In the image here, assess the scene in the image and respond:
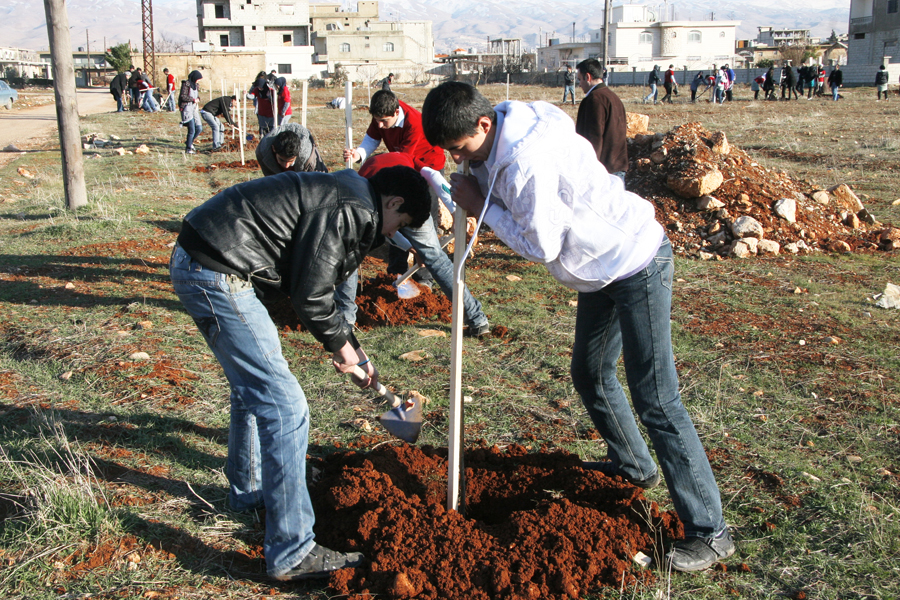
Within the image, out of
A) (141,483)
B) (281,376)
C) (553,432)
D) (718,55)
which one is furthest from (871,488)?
(718,55)

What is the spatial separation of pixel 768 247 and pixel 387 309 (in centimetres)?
450

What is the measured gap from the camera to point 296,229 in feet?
7.50

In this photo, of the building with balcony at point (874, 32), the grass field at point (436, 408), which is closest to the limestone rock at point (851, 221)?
the grass field at point (436, 408)

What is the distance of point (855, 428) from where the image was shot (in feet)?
11.9

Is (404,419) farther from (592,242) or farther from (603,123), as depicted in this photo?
(603,123)

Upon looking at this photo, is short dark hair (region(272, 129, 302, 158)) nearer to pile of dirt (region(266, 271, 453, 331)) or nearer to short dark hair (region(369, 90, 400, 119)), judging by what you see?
short dark hair (region(369, 90, 400, 119))

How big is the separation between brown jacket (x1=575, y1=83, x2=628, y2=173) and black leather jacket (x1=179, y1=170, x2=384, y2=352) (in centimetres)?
369

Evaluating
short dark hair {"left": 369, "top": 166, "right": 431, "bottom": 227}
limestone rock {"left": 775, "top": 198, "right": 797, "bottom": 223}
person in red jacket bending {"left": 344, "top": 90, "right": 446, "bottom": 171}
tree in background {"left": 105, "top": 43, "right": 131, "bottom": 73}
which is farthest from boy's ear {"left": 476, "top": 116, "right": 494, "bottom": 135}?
tree in background {"left": 105, "top": 43, "right": 131, "bottom": 73}

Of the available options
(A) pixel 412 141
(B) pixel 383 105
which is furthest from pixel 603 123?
(B) pixel 383 105

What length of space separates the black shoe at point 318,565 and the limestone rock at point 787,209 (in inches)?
280

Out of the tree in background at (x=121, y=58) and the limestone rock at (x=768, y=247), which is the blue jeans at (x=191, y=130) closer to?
the limestone rock at (x=768, y=247)

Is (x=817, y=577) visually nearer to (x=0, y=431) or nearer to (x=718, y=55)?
(x=0, y=431)

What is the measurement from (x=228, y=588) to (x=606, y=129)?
4.53 m

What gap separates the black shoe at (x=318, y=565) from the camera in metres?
2.44
